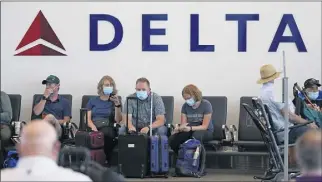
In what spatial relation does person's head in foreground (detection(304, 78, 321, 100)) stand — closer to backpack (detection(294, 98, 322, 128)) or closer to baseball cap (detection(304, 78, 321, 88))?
baseball cap (detection(304, 78, 321, 88))

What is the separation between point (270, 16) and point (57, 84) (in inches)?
115

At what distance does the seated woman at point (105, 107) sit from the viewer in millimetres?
8648

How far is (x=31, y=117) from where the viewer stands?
29.6ft

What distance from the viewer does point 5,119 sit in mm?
8242

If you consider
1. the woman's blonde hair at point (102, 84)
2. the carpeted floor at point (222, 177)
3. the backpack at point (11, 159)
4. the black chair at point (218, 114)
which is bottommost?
the carpeted floor at point (222, 177)

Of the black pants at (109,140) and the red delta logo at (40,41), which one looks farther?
the red delta logo at (40,41)

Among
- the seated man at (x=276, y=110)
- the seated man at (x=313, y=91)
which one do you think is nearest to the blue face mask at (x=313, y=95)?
the seated man at (x=313, y=91)

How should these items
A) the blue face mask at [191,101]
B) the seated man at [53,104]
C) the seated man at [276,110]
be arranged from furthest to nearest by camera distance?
the seated man at [53,104]
the blue face mask at [191,101]
the seated man at [276,110]

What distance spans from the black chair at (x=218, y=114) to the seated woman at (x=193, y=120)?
0.60ft

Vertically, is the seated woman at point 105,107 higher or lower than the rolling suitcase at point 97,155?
higher

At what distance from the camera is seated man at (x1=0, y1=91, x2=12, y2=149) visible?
817cm

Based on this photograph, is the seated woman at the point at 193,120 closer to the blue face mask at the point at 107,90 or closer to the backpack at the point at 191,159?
the backpack at the point at 191,159

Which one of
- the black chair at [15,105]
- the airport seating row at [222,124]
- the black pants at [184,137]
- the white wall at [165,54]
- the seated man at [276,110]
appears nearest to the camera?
the seated man at [276,110]

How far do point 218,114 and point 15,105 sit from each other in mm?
2619
